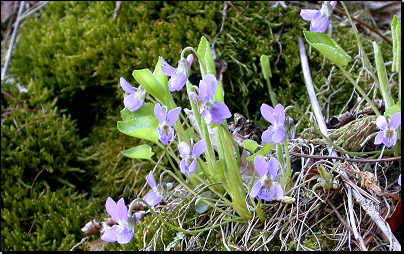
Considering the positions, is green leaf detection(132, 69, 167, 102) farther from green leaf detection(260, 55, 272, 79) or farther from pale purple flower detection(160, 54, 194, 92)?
green leaf detection(260, 55, 272, 79)

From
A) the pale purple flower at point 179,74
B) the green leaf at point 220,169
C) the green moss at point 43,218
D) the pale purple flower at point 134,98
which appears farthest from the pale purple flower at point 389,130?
the green moss at point 43,218

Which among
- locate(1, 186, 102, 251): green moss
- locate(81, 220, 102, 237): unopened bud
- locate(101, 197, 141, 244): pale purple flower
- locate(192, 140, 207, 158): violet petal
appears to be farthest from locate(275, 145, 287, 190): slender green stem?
locate(1, 186, 102, 251): green moss

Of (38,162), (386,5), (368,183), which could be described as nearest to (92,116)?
(38,162)

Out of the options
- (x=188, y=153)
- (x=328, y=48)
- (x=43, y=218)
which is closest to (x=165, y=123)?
(x=188, y=153)

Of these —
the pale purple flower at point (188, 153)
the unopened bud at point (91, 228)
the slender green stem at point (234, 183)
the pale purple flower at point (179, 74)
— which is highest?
the pale purple flower at point (179, 74)

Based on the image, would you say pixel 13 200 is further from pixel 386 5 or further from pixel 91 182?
pixel 386 5

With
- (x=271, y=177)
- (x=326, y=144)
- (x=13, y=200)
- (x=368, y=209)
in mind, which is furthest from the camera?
(x=13, y=200)

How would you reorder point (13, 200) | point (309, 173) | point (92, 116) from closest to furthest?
point (309, 173) < point (13, 200) < point (92, 116)

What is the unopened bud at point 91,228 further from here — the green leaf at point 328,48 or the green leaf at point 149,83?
the green leaf at point 328,48
